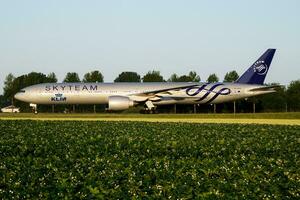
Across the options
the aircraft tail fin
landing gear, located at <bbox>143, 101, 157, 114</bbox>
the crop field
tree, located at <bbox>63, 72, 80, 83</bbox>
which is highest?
tree, located at <bbox>63, 72, 80, 83</bbox>

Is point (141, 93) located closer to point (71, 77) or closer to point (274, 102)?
point (274, 102)

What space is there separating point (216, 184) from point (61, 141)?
12466 mm

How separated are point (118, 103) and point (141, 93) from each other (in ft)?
14.8

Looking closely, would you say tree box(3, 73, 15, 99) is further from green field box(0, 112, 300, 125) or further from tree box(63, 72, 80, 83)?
green field box(0, 112, 300, 125)

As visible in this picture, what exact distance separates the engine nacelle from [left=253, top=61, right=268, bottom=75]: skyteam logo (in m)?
21.2

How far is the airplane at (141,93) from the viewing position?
74.6 metres

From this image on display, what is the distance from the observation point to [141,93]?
246 feet

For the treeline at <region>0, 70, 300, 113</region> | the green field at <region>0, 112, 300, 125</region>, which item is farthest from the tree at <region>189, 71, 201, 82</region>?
the green field at <region>0, 112, 300, 125</region>

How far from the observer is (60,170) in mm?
13906

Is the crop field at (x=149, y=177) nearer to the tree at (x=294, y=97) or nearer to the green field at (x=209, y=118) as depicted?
the green field at (x=209, y=118)

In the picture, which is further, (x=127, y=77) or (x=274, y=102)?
(x=127, y=77)

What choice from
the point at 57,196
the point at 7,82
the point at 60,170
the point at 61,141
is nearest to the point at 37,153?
the point at 61,141

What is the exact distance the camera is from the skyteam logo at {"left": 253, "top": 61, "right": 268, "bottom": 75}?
80438mm

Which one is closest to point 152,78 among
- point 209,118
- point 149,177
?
point 209,118
